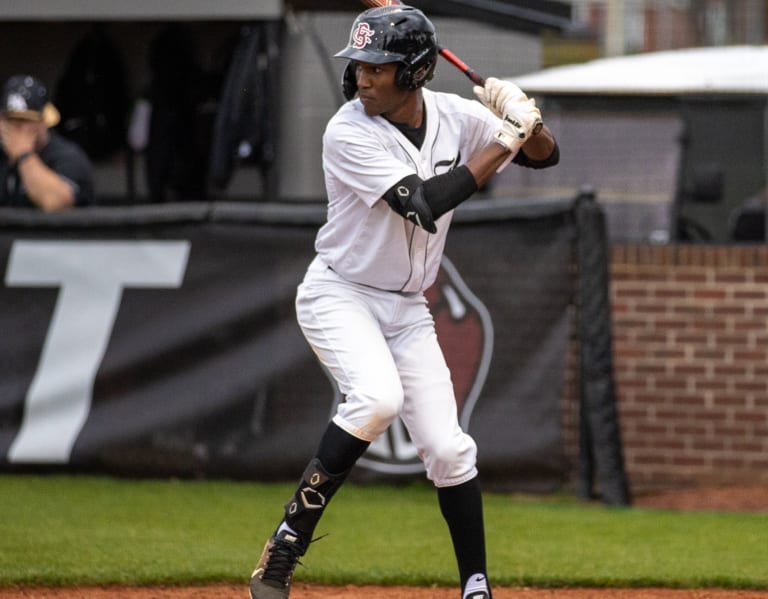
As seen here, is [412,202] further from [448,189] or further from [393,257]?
[393,257]

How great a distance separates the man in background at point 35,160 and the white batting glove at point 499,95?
3589 millimetres

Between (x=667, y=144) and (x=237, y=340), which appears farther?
(x=667, y=144)

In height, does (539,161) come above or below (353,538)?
above

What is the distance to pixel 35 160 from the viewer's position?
7.73 meters

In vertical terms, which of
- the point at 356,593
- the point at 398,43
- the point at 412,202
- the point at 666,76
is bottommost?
the point at 356,593

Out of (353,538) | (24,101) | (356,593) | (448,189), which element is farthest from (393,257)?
(24,101)

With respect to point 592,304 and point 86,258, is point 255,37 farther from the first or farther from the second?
point 592,304

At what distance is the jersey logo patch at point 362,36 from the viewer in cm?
453

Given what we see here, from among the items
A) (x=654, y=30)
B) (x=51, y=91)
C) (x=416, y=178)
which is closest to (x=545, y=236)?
(x=416, y=178)

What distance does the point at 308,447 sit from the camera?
722cm

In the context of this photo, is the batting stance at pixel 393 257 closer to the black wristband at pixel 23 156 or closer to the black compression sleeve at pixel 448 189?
the black compression sleeve at pixel 448 189

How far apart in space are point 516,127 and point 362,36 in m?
0.56

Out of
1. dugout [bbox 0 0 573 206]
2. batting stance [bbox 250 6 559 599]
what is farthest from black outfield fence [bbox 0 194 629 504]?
batting stance [bbox 250 6 559 599]

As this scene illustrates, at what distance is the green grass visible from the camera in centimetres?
539
